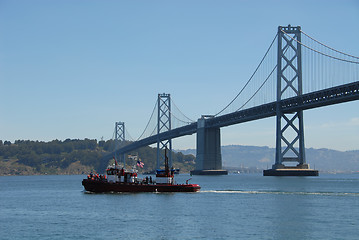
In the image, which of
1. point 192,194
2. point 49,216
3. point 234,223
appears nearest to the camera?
point 234,223

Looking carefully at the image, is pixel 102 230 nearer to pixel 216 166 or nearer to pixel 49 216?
pixel 49 216

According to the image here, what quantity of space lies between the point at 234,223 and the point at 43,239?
42.5ft

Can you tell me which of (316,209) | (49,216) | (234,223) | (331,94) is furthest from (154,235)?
(331,94)

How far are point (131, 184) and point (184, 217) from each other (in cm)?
2442

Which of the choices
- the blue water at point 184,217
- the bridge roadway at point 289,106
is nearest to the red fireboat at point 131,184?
the blue water at point 184,217

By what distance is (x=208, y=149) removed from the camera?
149125 millimetres

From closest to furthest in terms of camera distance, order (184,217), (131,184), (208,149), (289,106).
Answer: (184,217) < (131,184) < (289,106) < (208,149)

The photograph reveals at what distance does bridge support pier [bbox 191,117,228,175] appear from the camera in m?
148

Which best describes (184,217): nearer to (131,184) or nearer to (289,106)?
(131,184)

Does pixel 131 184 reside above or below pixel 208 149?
below

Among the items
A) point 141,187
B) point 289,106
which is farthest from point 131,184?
point 289,106

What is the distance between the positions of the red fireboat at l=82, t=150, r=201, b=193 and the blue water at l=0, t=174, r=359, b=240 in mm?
3740

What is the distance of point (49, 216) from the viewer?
48438 millimetres

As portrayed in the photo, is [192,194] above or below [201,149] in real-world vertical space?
below
